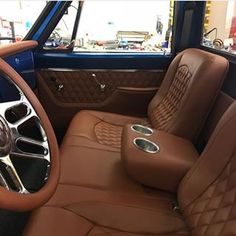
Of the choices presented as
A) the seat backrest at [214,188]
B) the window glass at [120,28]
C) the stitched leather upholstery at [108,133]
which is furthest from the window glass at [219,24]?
the seat backrest at [214,188]

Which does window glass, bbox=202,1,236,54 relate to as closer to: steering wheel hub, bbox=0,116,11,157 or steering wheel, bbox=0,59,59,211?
steering wheel, bbox=0,59,59,211

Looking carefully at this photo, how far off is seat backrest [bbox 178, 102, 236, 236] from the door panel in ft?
3.72

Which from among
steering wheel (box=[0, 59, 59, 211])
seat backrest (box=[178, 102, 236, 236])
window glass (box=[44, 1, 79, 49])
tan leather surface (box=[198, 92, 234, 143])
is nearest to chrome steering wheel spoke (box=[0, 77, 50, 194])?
steering wheel (box=[0, 59, 59, 211])

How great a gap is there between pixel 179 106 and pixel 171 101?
19 centimetres

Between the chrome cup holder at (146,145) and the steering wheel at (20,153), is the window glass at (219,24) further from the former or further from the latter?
the steering wheel at (20,153)

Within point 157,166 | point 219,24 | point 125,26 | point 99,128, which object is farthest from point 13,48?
point 125,26

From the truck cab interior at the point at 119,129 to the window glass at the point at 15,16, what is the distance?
0.03 m

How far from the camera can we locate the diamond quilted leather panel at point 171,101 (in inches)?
61.2

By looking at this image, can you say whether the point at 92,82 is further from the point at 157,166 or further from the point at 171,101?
the point at 157,166

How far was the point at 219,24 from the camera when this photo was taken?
222 cm

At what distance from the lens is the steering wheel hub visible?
80 centimetres

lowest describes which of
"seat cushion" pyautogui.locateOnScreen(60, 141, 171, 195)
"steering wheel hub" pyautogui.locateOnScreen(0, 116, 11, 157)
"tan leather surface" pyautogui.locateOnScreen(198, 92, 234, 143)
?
"seat cushion" pyautogui.locateOnScreen(60, 141, 171, 195)

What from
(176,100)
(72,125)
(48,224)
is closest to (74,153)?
(72,125)

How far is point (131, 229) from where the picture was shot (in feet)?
3.08
